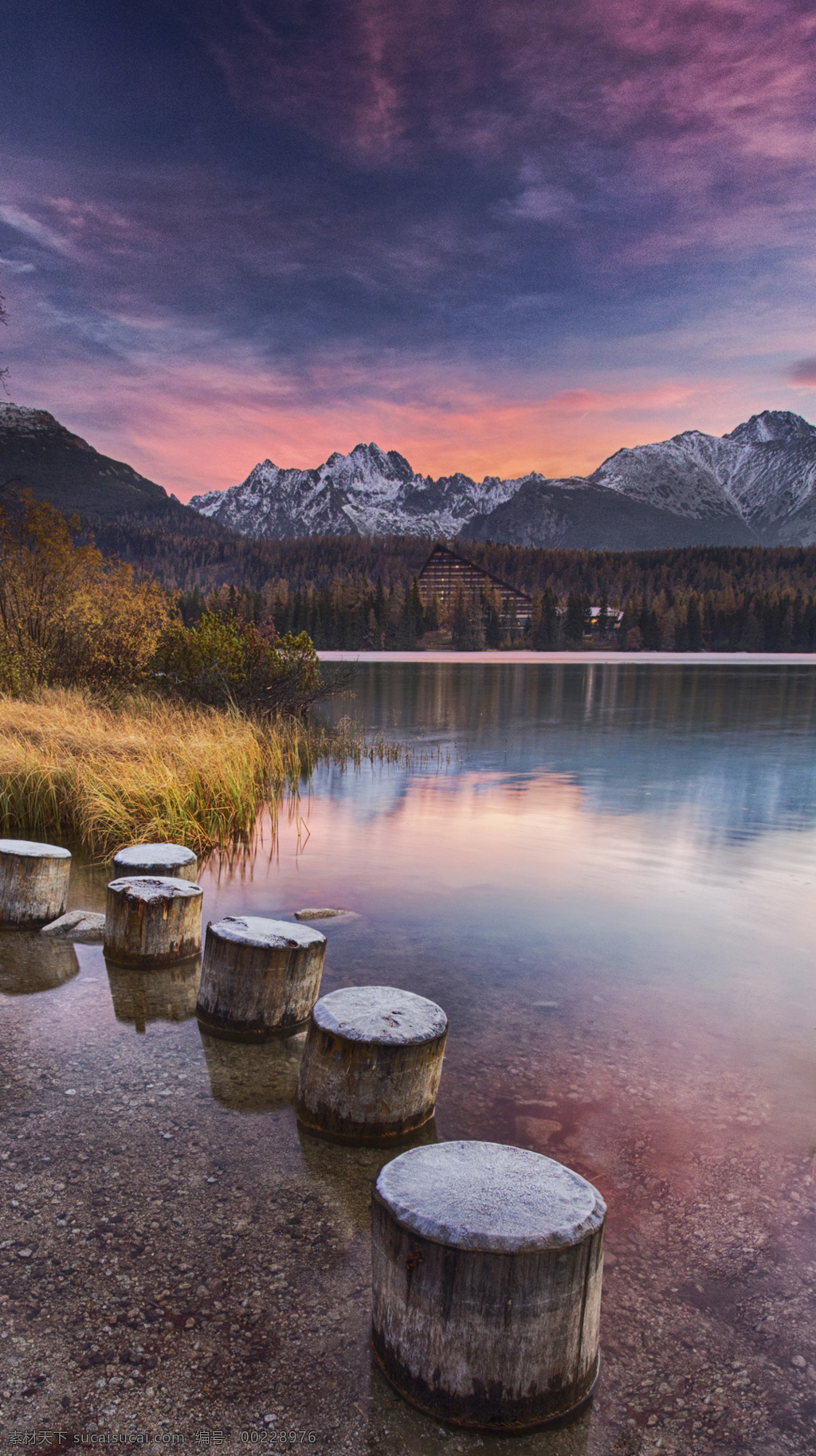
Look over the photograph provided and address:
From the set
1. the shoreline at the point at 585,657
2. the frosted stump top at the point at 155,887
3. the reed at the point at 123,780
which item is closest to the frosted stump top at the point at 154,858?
the frosted stump top at the point at 155,887

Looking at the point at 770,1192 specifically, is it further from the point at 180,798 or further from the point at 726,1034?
the point at 180,798

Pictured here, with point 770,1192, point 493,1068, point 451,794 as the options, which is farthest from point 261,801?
point 770,1192

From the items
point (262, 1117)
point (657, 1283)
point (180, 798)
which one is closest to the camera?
point (657, 1283)

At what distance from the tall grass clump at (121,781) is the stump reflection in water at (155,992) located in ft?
12.9

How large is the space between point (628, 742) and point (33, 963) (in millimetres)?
24358

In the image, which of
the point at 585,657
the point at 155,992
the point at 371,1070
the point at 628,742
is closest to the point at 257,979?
the point at 155,992

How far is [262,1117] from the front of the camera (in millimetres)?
5094

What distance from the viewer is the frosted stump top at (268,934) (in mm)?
5980

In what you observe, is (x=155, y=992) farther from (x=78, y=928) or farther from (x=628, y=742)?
(x=628, y=742)

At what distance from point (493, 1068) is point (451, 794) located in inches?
511

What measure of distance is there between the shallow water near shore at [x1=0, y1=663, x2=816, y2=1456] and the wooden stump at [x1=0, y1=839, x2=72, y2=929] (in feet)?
2.05

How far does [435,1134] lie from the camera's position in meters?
5.03

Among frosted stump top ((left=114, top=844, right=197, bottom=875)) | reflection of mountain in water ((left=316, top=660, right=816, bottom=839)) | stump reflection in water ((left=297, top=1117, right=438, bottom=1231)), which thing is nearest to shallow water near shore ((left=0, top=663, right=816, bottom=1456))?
stump reflection in water ((left=297, top=1117, right=438, bottom=1231))

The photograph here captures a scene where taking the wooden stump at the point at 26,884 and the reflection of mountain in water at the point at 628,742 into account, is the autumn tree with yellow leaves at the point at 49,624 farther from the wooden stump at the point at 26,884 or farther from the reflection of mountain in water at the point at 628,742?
the wooden stump at the point at 26,884
